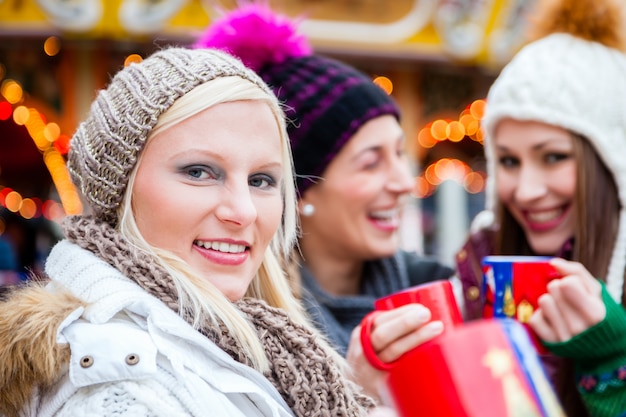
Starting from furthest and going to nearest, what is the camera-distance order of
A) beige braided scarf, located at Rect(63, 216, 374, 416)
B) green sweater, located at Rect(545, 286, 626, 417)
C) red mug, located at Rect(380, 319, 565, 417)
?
1. green sweater, located at Rect(545, 286, 626, 417)
2. beige braided scarf, located at Rect(63, 216, 374, 416)
3. red mug, located at Rect(380, 319, 565, 417)

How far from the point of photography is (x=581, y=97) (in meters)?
1.95

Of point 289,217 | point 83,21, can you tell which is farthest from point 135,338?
point 83,21

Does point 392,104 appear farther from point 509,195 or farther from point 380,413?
point 380,413

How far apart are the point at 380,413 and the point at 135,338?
0.40 m

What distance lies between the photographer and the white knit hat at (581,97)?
1.94 m

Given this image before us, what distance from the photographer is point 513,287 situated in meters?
1.67

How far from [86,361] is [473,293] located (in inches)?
53.6

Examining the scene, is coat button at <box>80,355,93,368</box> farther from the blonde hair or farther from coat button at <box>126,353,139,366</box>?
the blonde hair

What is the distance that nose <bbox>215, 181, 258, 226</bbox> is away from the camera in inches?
47.9

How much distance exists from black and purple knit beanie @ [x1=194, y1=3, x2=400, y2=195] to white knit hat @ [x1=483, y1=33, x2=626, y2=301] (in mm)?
389

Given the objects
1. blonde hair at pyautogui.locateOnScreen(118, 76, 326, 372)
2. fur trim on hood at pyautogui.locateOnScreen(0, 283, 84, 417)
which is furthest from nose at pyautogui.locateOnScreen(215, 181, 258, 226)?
fur trim on hood at pyautogui.locateOnScreen(0, 283, 84, 417)

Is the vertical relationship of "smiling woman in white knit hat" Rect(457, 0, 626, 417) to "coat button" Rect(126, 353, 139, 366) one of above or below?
above

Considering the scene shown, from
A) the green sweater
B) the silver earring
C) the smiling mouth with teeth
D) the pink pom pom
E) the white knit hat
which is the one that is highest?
the pink pom pom

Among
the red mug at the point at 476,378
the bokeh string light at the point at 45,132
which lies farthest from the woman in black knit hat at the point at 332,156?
the bokeh string light at the point at 45,132
